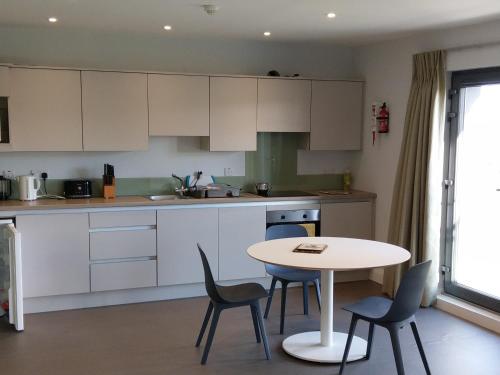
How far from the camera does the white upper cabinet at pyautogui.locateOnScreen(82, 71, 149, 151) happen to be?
487cm

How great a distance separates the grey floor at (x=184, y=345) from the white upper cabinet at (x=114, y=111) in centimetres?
148

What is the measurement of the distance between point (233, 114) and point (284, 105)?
1.80ft

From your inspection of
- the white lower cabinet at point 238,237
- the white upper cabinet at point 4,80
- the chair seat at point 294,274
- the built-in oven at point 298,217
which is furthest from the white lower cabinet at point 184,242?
the white upper cabinet at point 4,80

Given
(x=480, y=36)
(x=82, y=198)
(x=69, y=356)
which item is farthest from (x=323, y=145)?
(x=69, y=356)

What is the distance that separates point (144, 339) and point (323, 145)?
2.72 meters

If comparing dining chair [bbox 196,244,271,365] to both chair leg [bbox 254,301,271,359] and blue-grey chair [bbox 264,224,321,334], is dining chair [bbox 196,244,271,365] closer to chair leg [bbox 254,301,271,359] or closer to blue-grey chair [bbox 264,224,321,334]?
chair leg [bbox 254,301,271,359]

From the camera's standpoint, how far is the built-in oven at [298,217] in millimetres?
5281

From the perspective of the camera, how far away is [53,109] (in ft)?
15.7

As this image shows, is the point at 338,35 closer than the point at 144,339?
No

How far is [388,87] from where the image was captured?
543cm

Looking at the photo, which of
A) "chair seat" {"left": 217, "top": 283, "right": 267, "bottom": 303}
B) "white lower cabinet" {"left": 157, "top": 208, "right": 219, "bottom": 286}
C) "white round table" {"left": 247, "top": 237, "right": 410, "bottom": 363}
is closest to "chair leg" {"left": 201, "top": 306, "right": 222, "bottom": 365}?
"chair seat" {"left": 217, "top": 283, "right": 267, "bottom": 303}

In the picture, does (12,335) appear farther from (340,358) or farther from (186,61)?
(186,61)

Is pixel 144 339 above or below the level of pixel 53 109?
below

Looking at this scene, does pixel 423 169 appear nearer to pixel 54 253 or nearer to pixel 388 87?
pixel 388 87
